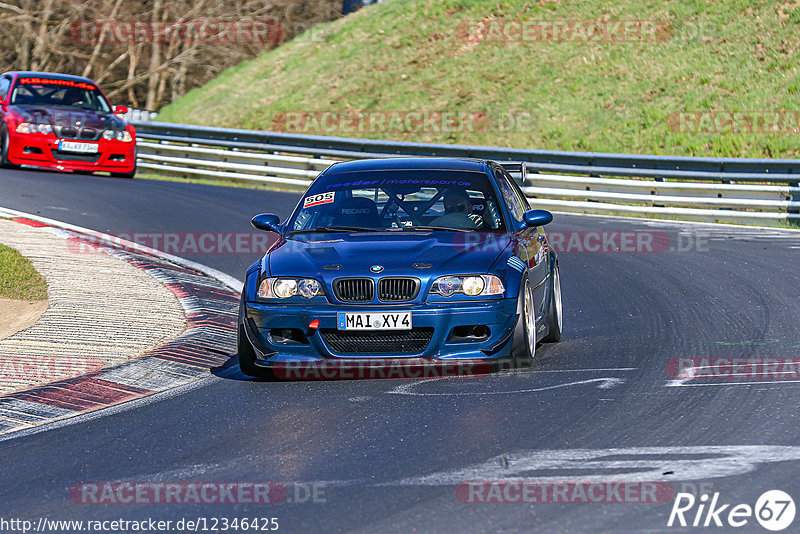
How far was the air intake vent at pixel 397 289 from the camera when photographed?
25.2 ft

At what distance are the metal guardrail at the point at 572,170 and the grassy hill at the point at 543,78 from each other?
5795mm

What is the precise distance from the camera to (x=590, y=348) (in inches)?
349

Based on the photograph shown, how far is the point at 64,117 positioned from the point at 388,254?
15.0 metres

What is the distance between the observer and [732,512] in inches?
188

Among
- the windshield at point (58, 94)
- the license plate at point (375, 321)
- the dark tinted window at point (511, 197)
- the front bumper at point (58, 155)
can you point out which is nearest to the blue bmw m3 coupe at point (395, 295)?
the license plate at point (375, 321)

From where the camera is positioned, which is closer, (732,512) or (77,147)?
(732,512)

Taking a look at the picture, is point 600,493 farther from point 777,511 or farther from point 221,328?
point 221,328

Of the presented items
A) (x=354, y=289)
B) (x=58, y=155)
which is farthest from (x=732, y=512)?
(x=58, y=155)

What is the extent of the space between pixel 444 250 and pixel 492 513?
339 centimetres
